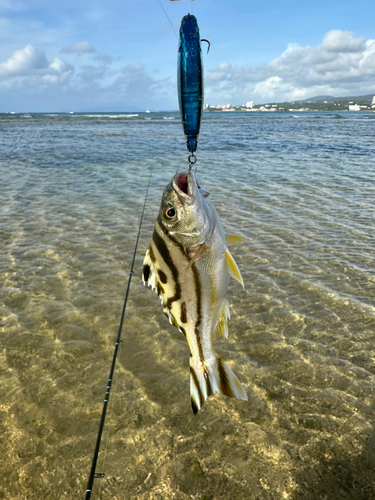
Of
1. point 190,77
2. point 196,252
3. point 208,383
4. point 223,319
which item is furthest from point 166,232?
point 208,383

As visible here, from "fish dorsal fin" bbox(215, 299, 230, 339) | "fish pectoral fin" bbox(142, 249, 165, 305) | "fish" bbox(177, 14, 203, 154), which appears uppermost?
"fish" bbox(177, 14, 203, 154)

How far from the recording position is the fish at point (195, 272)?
2.36 meters

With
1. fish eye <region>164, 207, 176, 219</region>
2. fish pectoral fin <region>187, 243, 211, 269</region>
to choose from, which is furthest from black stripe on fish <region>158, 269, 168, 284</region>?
fish eye <region>164, 207, 176, 219</region>

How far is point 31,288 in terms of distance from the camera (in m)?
7.08

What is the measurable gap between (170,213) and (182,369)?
334 cm

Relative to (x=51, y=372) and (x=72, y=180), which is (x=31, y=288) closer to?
Result: (x=51, y=372)

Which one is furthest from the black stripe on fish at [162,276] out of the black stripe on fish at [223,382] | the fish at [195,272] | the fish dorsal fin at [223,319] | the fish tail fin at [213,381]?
the black stripe on fish at [223,382]

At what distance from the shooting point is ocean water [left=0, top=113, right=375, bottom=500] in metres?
3.72

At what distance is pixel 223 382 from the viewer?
8.89 ft

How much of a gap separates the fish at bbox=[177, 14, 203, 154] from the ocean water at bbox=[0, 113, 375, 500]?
3.28m

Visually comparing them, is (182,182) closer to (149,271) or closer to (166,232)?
(166,232)

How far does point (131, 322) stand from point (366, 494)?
153 inches

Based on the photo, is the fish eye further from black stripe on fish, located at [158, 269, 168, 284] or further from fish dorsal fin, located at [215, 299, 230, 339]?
fish dorsal fin, located at [215, 299, 230, 339]

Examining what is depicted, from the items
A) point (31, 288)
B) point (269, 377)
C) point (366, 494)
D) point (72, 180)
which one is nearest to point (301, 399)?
point (269, 377)
